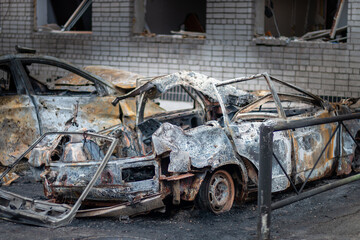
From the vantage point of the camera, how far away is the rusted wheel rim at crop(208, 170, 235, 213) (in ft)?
22.5

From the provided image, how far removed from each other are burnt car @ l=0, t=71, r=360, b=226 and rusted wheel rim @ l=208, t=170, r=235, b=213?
0.4 inches

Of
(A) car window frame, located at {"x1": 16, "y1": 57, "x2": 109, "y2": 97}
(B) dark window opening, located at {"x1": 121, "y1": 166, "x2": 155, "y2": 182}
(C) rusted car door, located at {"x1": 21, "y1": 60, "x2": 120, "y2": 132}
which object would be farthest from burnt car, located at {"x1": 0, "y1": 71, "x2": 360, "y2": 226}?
(A) car window frame, located at {"x1": 16, "y1": 57, "x2": 109, "y2": 97}

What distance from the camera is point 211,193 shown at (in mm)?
6848

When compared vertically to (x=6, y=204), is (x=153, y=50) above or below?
above

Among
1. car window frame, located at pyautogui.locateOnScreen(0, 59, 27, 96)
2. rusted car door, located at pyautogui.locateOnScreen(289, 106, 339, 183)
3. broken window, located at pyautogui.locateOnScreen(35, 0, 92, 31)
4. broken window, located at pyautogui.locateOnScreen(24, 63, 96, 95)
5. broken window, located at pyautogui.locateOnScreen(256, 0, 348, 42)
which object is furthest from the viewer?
broken window, located at pyautogui.locateOnScreen(35, 0, 92, 31)

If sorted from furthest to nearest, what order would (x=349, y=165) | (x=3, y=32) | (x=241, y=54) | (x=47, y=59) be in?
1. (x=3, y=32)
2. (x=241, y=54)
3. (x=47, y=59)
4. (x=349, y=165)

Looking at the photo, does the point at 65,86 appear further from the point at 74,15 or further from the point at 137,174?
the point at 74,15

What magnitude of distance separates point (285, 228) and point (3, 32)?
11967mm

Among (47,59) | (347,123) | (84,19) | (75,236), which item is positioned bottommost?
(75,236)

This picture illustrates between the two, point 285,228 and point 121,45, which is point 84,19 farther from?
point 285,228

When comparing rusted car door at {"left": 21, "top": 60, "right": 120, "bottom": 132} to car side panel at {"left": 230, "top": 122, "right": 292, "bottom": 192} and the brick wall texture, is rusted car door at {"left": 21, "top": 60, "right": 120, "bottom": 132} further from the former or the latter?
the brick wall texture

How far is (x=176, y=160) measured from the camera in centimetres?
655

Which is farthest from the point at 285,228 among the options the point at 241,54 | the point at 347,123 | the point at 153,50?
the point at 153,50

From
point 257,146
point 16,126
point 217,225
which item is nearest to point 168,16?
point 16,126
